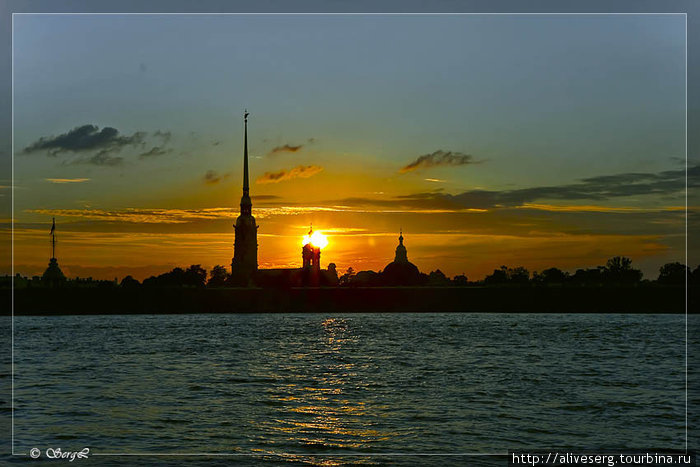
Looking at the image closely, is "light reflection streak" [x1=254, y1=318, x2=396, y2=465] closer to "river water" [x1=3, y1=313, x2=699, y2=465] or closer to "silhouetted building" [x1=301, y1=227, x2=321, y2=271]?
"river water" [x1=3, y1=313, x2=699, y2=465]

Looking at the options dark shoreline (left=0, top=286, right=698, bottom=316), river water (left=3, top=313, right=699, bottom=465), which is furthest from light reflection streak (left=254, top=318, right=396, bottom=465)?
dark shoreline (left=0, top=286, right=698, bottom=316)

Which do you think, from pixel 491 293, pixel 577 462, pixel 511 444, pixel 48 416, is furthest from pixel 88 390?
pixel 491 293

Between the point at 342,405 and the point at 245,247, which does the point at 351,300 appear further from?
the point at 342,405

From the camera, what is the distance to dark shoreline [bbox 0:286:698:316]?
138625 millimetres

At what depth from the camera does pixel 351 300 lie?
15400cm

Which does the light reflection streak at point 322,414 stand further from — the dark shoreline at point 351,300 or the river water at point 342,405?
the dark shoreline at point 351,300

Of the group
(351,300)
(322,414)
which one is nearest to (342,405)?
(322,414)

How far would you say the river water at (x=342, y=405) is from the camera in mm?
18359

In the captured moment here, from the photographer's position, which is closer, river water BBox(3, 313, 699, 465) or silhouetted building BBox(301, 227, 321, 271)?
river water BBox(3, 313, 699, 465)

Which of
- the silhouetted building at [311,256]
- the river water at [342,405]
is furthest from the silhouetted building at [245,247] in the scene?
the river water at [342,405]

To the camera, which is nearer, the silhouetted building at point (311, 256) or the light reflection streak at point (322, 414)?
the light reflection streak at point (322, 414)

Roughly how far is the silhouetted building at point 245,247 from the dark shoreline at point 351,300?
20499 mm

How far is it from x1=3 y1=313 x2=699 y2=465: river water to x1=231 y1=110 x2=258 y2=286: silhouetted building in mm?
129573

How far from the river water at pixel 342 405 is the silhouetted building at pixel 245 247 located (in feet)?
425
